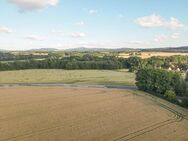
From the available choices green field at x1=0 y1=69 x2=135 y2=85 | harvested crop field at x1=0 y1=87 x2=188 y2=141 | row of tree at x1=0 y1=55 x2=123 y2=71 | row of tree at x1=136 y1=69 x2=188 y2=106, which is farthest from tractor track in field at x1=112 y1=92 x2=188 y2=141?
row of tree at x1=0 y1=55 x2=123 y2=71

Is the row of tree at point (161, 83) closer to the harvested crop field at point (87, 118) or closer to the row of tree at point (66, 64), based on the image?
the harvested crop field at point (87, 118)

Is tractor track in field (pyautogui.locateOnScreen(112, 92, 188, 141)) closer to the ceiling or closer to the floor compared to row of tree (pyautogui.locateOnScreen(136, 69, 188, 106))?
closer to the floor

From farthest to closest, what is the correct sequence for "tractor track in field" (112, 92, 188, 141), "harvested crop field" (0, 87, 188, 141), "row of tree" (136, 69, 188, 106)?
"row of tree" (136, 69, 188, 106) < "harvested crop field" (0, 87, 188, 141) < "tractor track in field" (112, 92, 188, 141)

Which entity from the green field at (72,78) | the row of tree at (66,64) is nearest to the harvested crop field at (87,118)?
the green field at (72,78)

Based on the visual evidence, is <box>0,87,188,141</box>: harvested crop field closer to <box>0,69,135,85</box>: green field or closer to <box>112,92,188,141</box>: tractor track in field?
<box>112,92,188,141</box>: tractor track in field

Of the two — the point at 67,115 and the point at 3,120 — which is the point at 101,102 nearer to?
the point at 67,115

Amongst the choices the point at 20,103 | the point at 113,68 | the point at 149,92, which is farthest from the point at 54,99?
the point at 113,68

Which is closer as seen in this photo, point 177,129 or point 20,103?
point 177,129

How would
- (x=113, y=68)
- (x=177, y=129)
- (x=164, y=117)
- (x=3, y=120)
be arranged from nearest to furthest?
1. (x=177, y=129)
2. (x=3, y=120)
3. (x=164, y=117)
4. (x=113, y=68)
